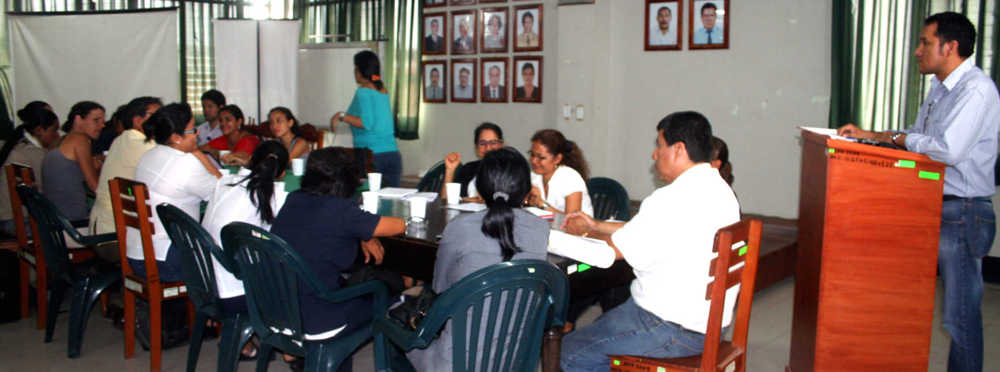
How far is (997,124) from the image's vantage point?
2713mm

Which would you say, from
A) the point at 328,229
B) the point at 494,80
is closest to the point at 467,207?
the point at 328,229

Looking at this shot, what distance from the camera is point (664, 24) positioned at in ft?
19.7

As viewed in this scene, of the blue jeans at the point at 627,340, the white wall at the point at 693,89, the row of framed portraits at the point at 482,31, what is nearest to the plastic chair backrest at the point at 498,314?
the blue jeans at the point at 627,340

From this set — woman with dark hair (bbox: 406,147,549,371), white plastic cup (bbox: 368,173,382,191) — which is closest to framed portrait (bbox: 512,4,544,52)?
white plastic cup (bbox: 368,173,382,191)

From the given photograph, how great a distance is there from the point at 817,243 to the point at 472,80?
497 centimetres

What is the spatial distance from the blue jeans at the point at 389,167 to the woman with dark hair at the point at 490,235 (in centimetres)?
299

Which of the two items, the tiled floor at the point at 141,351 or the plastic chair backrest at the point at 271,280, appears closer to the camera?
the plastic chair backrest at the point at 271,280

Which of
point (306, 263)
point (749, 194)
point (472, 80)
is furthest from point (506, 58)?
point (306, 263)

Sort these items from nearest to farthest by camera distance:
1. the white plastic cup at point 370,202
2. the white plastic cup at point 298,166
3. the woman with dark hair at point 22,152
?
the white plastic cup at point 370,202 < the woman with dark hair at point 22,152 < the white plastic cup at point 298,166

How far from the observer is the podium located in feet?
8.32

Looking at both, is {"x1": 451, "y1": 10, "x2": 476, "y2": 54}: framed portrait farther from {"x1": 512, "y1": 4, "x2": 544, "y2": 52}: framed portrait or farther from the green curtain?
{"x1": 512, "y1": 4, "x2": 544, "y2": 52}: framed portrait

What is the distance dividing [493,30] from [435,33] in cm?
72

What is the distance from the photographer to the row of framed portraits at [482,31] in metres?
6.79

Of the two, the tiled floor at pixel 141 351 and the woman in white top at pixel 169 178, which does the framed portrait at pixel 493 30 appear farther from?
the woman in white top at pixel 169 178
